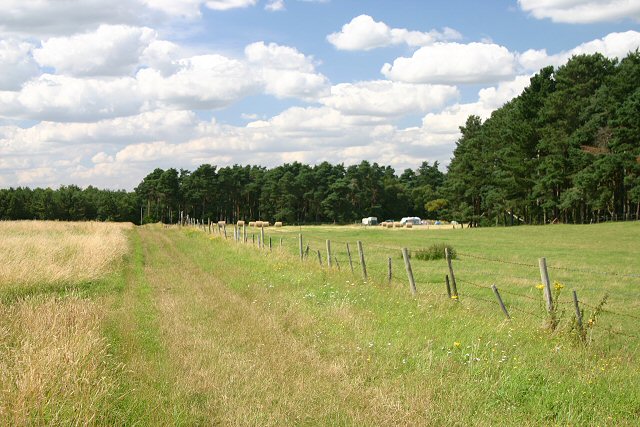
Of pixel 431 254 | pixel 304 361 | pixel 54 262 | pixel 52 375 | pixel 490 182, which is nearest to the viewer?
pixel 52 375

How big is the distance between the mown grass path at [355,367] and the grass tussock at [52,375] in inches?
15.2

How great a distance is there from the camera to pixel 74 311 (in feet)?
31.2

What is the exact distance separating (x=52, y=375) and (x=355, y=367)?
3.81 m

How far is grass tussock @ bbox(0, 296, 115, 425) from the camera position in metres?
5.61

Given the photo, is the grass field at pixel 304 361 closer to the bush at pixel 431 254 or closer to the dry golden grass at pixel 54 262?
the dry golden grass at pixel 54 262

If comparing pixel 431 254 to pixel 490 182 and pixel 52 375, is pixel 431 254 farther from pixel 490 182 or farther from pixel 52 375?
pixel 490 182

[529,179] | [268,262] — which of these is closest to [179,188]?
[529,179]

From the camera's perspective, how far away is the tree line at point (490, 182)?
193 ft

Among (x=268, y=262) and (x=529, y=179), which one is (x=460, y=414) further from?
(x=529, y=179)

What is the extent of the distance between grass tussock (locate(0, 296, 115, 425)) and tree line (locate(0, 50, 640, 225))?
55.5 meters

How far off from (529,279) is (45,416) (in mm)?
18767

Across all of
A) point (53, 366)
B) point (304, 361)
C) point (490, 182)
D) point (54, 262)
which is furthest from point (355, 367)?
point (490, 182)

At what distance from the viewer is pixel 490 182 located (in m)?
82.8

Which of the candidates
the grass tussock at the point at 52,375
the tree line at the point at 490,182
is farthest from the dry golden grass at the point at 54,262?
the tree line at the point at 490,182
